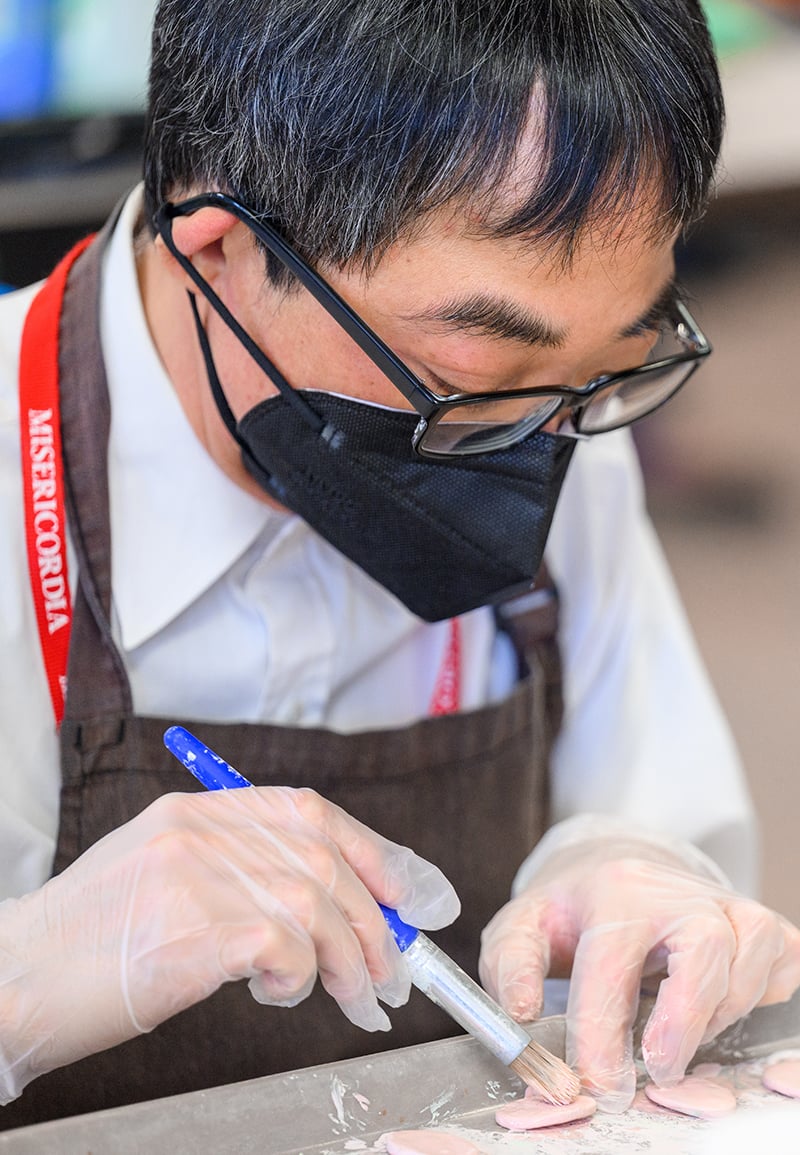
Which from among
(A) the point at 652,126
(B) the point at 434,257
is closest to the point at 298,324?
(B) the point at 434,257

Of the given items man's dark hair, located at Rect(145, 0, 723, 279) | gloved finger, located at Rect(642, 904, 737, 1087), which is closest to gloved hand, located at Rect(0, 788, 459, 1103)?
gloved finger, located at Rect(642, 904, 737, 1087)

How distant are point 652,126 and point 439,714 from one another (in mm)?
655

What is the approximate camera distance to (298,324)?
3.51ft

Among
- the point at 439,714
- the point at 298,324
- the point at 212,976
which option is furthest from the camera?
the point at 439,714

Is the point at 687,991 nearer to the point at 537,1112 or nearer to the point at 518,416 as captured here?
the point at 537,1112

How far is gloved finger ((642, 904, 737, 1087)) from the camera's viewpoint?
996mm

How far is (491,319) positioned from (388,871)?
42 cm

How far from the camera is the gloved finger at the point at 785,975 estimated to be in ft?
3.58

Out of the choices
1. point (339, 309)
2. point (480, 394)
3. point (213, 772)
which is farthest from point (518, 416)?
point (213, 772)

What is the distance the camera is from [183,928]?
851 millimetres

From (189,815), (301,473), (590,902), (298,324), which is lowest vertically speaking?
(590,902)

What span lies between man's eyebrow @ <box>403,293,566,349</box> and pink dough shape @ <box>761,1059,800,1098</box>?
608 millimetres

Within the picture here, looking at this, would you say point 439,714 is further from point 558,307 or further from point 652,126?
point 652,126

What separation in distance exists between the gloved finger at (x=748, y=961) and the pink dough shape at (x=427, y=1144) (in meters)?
0.25
